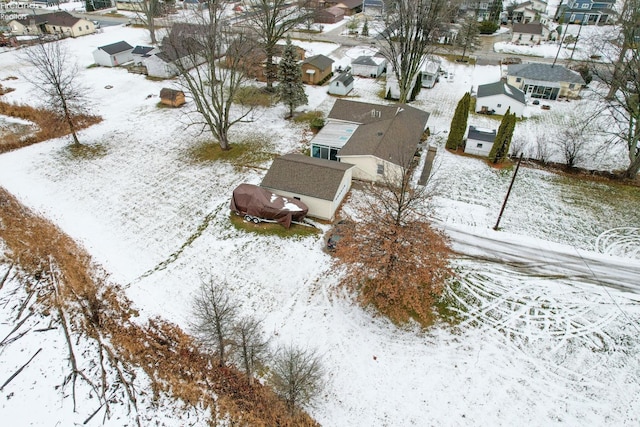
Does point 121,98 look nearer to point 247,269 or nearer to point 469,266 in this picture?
point 247,269

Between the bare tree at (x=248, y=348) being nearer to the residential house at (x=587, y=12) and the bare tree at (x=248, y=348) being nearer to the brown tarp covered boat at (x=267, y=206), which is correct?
the brown tarp covered boat at (x=267, y=206)

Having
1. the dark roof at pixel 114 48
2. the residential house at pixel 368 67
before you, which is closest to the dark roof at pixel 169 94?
the dark roof at pixel 114 48

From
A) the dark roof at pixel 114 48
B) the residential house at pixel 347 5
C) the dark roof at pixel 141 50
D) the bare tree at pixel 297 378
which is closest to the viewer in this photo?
the bare tree at pixel 297 378

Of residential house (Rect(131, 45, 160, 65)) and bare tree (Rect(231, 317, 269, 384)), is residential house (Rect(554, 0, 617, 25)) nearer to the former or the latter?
residential house (Rect(131, 45, 160, 65))

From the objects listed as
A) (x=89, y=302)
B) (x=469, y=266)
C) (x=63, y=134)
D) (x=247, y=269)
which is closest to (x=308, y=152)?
(x=247, y=269)

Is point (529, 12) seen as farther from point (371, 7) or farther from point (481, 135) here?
point (481, 135)

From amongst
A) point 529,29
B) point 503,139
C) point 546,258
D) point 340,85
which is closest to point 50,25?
point 340,85

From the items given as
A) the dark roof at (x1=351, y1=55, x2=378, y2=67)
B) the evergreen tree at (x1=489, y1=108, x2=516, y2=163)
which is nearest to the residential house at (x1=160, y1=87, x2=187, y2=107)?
the dark roof at (x1=351, y1=55, x2=378, y2=67)
